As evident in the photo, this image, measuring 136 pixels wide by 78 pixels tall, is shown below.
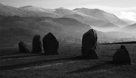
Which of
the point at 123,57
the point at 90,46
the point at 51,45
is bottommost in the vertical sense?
the point at 123,57

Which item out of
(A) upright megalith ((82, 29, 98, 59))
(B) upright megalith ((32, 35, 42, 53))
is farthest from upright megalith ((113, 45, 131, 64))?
(B) upright megalith ((32, 35, 42, 53))

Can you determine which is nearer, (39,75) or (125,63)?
(39,75)

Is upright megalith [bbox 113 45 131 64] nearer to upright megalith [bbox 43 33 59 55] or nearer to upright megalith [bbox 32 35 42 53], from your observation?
upright megalith [bbox 43 33 59 55]

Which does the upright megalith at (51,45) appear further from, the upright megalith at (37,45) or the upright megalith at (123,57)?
the upright megalith at (123,57)

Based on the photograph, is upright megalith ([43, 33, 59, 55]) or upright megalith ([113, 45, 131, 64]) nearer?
upright megalith ([113, 45, 131, 64])

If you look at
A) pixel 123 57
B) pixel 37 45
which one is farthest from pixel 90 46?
pixel 37 45

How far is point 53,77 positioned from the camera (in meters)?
18.3

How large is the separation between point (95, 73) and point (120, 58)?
6.20 metres

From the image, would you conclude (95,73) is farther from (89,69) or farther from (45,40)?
(45,40)

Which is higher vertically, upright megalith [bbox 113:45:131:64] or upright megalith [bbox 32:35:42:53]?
upright megalith [bbox 32:35:42:53]

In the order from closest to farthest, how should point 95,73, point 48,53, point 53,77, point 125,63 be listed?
point 53,77 → point 95,73 → point 125,63 → point 48,53

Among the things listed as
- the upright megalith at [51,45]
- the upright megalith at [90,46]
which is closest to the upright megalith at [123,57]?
the upright megalith at [90,46]

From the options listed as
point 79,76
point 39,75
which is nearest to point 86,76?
point 79,76

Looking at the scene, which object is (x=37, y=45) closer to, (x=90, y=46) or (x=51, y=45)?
(x=51, y=45)
